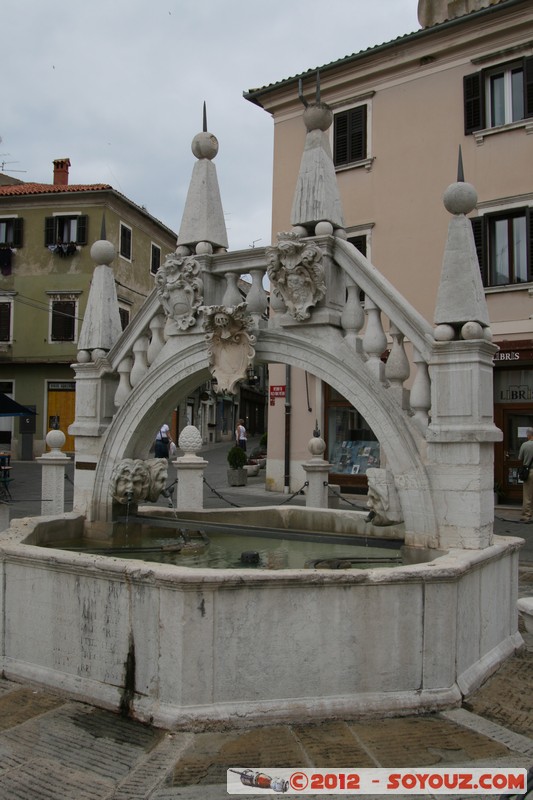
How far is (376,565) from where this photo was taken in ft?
18.6

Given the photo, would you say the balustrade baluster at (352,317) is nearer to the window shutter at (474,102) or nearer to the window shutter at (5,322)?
the window shutter at (474,102)

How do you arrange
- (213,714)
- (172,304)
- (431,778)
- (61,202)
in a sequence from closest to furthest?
(431,778) → (213,714) → (172,304) → (61,202)

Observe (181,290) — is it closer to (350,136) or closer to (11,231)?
(350,136)

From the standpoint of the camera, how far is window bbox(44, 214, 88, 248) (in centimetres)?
3136

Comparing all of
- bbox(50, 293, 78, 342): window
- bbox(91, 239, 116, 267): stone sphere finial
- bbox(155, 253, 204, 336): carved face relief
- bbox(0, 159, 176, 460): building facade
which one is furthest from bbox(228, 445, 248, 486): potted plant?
bbox(155, 253, 204, 336): carved face relief

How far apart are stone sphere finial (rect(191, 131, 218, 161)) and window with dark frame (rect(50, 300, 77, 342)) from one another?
26.0 m

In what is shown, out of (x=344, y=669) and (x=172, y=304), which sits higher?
(x=172, y=304)

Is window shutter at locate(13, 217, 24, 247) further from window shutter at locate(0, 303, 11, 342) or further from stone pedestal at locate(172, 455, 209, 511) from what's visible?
stone pedestal at locate(172, 455, 209, 511)

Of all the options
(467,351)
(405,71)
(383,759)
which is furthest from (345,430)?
(383,759)

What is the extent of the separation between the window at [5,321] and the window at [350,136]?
1822 centimetres

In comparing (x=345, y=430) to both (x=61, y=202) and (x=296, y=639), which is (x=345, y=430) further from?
(x=61, y=202)

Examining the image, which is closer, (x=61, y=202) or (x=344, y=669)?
(x=344, y=669)

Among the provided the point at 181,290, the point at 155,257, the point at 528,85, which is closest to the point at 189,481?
the point at 181,290

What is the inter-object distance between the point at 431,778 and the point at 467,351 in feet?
8.77
